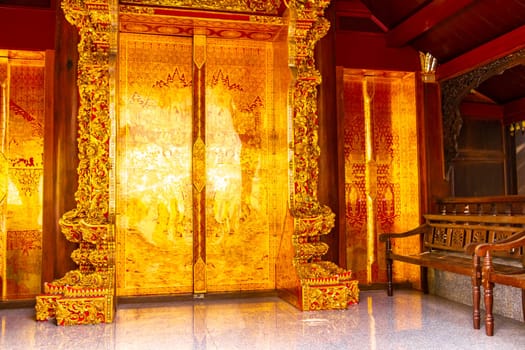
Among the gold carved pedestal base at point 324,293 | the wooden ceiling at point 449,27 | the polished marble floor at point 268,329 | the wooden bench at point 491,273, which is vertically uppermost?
the wooden ceiling at point 449,27

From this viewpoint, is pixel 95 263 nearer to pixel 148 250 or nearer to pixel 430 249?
pixel 148 250

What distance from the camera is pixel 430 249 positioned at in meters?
5.47

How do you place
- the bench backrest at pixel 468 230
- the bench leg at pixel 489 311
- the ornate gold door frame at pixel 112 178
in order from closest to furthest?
the bench leg at pixel 489 311 < the ornate gold door frame at pixel 112 178 < the bench backrest at pixel 468 230

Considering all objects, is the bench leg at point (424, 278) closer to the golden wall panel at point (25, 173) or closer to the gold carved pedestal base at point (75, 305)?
the gold carved pedestal base at point (75, 305)

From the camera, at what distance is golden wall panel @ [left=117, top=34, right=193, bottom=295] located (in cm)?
513

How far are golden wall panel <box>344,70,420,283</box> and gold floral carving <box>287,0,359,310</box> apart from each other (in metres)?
1.11

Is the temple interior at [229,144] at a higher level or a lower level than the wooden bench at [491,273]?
higher

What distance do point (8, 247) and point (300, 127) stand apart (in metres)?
3.11

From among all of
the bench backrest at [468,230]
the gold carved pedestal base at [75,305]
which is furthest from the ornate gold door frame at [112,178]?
the bench backrest at [468,230]

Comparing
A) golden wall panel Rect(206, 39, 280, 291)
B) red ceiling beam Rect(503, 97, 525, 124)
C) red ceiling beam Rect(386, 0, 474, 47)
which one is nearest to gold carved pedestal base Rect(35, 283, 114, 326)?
golden wall panel Rect(206, 39, 280, 291)

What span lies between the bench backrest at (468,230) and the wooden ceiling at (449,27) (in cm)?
150

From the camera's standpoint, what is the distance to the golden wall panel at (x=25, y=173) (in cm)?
509

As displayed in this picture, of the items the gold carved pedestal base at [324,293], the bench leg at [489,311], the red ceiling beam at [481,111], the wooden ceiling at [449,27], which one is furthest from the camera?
the red ceiling beam at [481,111]

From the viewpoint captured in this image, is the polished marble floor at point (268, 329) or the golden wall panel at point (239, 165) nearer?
the polished marble floor at point (268, 329)
